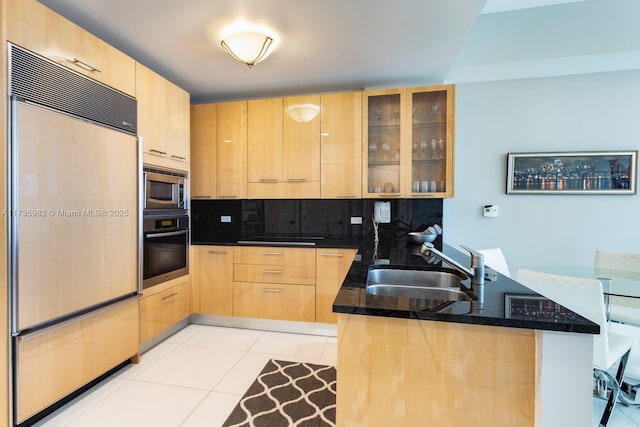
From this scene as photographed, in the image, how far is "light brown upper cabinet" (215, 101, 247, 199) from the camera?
3.03 metres

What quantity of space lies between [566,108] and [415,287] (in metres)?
2.59

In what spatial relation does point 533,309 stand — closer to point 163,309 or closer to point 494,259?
point 494,259

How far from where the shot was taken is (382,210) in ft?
9.69

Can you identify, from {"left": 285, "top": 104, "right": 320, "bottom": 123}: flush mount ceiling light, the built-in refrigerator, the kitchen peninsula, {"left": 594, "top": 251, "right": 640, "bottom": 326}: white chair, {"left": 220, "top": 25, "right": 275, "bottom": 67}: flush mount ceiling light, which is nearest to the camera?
the kitchen peninsula

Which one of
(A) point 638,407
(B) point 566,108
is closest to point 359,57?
(B) point 566,108

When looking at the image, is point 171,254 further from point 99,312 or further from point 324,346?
point 324,346

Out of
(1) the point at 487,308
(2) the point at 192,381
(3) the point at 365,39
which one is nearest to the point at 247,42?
(3) the point at 365,39

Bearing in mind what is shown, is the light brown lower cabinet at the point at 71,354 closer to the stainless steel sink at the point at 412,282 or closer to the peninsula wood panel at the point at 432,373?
the peninsula wood panel at the point at 432,373

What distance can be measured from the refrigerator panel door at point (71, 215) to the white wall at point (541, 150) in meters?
2.93

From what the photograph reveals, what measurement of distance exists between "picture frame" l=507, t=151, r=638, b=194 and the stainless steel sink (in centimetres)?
184

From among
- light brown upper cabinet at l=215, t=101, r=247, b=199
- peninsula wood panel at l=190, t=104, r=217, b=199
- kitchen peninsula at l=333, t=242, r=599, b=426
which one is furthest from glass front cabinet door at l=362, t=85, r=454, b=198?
kitchen peninsula at l=333, t=242, r=599, b=426

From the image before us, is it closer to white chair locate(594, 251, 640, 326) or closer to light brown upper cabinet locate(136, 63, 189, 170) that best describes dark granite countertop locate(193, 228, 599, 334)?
white chair locate(594, 251, 640, 326)

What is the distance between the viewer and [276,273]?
279cm

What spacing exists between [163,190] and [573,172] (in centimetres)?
379
